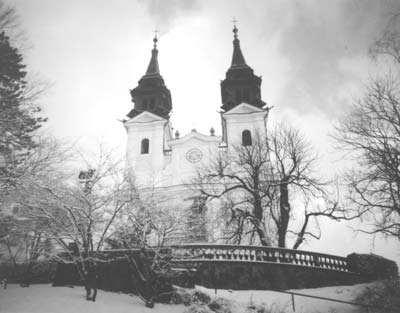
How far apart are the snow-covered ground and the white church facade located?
1449cm

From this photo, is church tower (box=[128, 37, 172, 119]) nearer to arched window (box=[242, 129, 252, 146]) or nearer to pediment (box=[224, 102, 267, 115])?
pediment (box=[224, 102, 267, 115])

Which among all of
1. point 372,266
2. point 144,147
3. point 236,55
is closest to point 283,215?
point 372,266

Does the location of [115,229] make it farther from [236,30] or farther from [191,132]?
[236,30]

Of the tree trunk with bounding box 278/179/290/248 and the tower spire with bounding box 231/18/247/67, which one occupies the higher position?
the tower spire with bounding box 231/18/247/67

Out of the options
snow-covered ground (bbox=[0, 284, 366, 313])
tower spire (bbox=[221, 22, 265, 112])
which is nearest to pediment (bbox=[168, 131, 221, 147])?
tower spire (bbox=[221, 22, 265, 112])

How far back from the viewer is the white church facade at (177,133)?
28391 millimetres

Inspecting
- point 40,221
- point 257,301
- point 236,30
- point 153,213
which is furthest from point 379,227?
point 236,30

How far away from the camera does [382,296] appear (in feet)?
31.0

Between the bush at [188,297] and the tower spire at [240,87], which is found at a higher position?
the tower spire at [240,87]

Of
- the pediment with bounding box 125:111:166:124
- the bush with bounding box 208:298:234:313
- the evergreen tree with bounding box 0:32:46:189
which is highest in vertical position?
the pediment with bounding box 125:111:166:124

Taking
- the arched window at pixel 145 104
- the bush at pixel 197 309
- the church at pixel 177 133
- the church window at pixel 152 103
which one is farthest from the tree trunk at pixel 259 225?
the arched window at pixel 145 104

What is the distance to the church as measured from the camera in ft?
93.9

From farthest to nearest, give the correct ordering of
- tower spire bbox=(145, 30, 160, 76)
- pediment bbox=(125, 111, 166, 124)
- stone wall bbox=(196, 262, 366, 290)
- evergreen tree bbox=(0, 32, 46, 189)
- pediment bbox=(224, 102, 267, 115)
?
tower spire bbox=(145, 30, 160, 76)
pediment bbox=(125, 111, 166, 124)
pediment bbox=(224, 102, 267, 115)
stone wall bbox=(196, 262, 366, 290)
evergreen tree bbox=(0, 32, 46, 189)

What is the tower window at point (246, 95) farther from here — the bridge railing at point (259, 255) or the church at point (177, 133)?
the bridge railing at point (259, 255)
